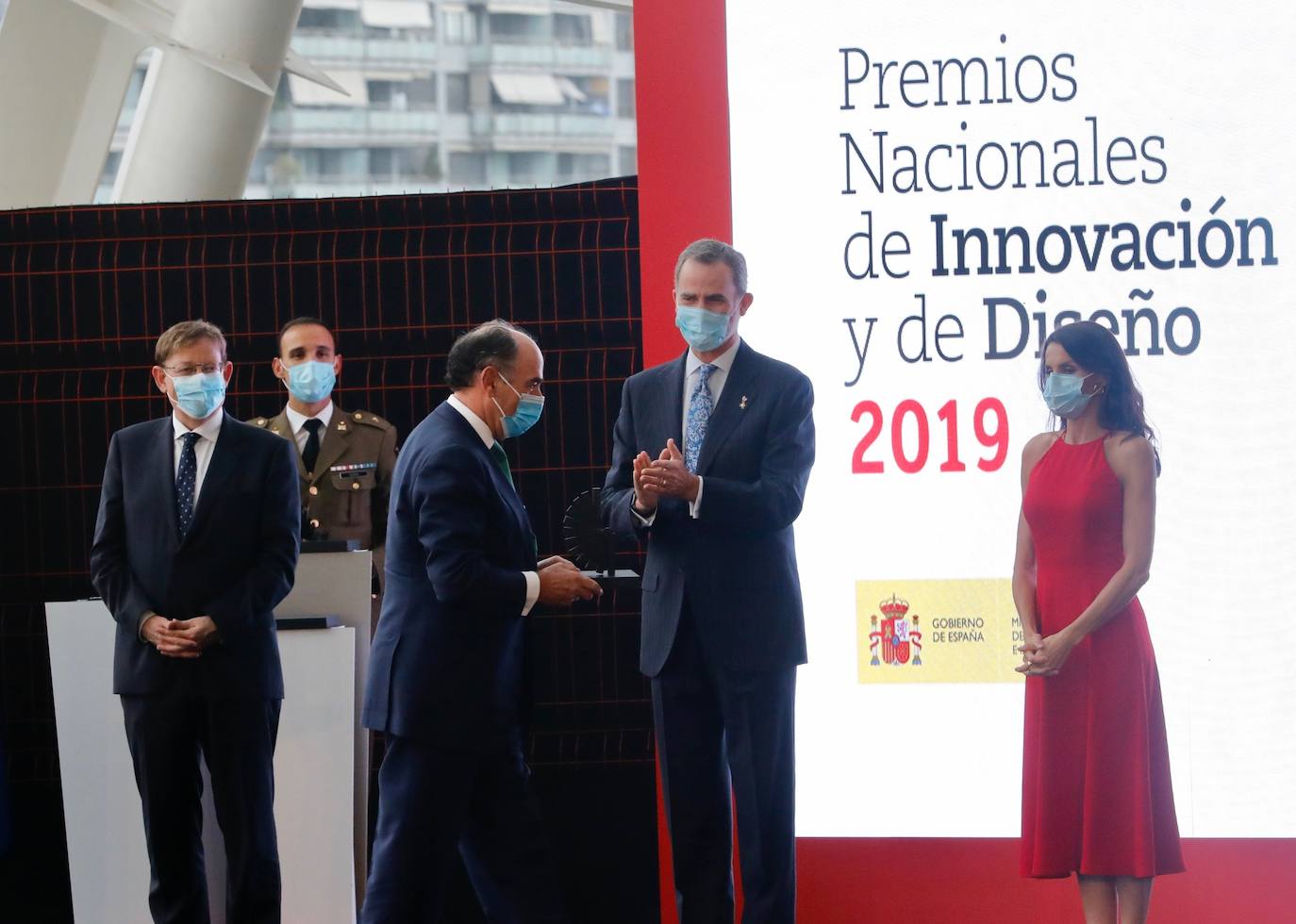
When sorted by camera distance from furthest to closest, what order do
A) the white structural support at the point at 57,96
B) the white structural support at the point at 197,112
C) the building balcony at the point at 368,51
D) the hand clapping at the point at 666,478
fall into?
the building balcony at the point at 368,51 → the white structural support at the point at 197,112 → the white structural support at the point at 57,96 → the hand clapping at the point at 666,478

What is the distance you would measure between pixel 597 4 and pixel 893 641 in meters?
4.75

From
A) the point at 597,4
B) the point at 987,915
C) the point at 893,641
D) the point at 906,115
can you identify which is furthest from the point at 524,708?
the point at 597,4

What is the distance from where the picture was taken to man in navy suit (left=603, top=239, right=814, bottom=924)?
331 centimetres

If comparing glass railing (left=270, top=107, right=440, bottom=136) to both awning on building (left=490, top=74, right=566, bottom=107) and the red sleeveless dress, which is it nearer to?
awning on building (left=490, top=74, right=566, bottom=107)

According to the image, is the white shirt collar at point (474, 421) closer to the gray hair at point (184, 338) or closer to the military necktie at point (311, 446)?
the gray hair at point (184, 338)

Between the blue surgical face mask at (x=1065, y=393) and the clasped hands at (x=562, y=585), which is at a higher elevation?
the blue surgical face mask at (x=1065, y=393)

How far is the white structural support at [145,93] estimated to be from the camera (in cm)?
630

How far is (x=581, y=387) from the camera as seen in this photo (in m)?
4.64

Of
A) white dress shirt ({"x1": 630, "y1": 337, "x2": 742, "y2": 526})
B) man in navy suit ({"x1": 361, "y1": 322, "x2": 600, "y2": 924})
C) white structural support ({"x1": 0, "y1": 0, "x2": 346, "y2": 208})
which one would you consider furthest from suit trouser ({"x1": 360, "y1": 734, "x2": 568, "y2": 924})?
white structural support ({"x1": 0, "y1": 0, "x2": 346, "y2": 208})

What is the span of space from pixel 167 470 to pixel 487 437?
93 cm

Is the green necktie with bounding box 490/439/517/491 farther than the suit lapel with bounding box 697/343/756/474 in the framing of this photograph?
No

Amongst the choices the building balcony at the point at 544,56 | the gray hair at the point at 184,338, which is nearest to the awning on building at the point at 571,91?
the building balcony at the point at 544,56

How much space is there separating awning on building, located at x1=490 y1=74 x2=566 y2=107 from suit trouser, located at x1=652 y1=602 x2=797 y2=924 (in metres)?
27.6

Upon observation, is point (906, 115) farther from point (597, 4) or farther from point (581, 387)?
point (597, 4)
